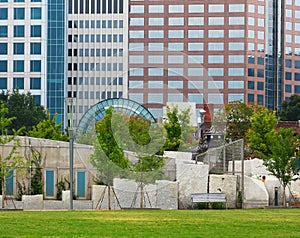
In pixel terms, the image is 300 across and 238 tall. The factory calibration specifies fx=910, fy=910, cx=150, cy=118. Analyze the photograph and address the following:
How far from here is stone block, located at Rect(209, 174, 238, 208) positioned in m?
46.6

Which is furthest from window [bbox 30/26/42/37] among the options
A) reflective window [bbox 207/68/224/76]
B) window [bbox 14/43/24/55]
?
reflective window [bbox 207/68/224/76]

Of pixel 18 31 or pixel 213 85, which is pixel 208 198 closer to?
pixel 213 85

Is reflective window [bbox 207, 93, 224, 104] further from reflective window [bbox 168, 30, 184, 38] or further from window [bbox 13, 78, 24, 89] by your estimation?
reflective window [bbox 168, 30, 184, 38]

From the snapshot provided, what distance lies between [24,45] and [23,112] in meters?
26.7

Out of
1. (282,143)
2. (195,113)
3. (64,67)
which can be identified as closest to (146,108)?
(195,113)

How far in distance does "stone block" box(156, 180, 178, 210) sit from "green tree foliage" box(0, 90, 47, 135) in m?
65.9

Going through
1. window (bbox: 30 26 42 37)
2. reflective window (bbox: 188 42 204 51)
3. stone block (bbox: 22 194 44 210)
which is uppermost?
reflective window (bbox: 188 42 204 51)

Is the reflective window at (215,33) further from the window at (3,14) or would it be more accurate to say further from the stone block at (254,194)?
the stone block at (254,194)

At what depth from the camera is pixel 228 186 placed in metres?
46.9

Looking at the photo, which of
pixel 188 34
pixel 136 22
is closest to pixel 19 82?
pixel 136 22

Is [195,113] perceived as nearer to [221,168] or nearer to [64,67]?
[221,168]

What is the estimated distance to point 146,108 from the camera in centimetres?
6334

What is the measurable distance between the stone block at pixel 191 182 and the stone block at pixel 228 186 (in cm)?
52

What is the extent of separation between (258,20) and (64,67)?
48.8 metres
